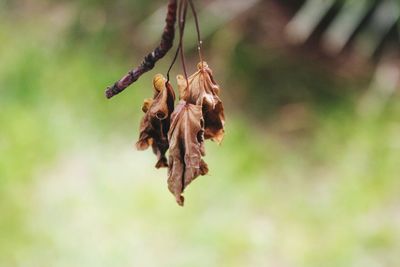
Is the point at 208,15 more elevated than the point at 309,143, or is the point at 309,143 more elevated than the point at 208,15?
the point at 208,15

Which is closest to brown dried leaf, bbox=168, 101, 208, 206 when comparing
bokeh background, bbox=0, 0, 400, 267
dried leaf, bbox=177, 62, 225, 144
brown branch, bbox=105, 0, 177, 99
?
dried leaf, bbox=177, 62, 225, 144

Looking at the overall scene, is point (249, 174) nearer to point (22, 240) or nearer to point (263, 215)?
point (263, 215)

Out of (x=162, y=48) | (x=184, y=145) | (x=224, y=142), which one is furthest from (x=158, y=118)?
(x=224, y=142)

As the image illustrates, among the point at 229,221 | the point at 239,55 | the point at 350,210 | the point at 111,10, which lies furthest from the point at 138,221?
the point at 111,10

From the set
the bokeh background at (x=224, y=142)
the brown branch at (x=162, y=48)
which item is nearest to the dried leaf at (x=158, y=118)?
the brown branch at (x=162, y=48)

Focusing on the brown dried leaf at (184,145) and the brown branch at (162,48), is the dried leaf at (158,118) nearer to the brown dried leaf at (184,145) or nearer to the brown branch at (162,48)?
the brown dried leaf at (184,145)

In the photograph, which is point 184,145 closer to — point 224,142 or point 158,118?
point 158,118
